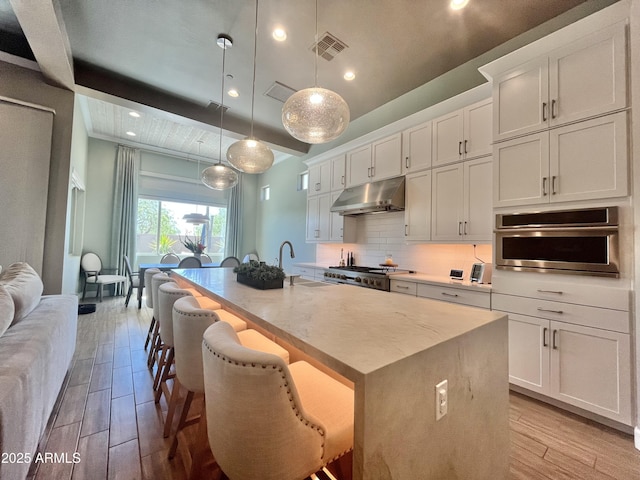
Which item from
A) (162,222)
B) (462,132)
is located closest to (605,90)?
(462,132)

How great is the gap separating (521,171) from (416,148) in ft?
4.23

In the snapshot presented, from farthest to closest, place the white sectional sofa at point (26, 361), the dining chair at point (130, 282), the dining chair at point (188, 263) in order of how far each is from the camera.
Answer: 1. the dining chair at point (130, 282)
2. the dining chair at point (188, 263)
3. the white sectional sofa at point (26, 361)

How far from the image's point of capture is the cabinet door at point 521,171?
2.18 metres

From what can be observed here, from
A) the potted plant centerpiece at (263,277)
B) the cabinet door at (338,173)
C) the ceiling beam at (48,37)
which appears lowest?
the potted plant centerpiece at (263,277)

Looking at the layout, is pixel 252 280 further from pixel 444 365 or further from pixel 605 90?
pixel 605 90

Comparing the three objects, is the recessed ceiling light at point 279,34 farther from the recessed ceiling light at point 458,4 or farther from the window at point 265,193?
the window at point 265,193

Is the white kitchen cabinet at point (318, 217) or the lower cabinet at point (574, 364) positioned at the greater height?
the white kitchen cabinet at point (318, 217)

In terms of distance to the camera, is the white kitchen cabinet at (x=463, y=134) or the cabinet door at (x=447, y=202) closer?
the white kitchen cabinet at (x=463, y=134)

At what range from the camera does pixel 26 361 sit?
1.22 metres

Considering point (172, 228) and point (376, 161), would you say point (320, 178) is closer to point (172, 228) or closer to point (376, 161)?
point (376, 161)

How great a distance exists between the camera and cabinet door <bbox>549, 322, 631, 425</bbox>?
1.75 meters

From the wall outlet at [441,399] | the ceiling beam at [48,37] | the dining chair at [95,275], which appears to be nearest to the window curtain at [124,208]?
the dining chair at [95,275]

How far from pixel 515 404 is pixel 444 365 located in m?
1.87

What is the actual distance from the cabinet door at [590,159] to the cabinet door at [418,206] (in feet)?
4.02
